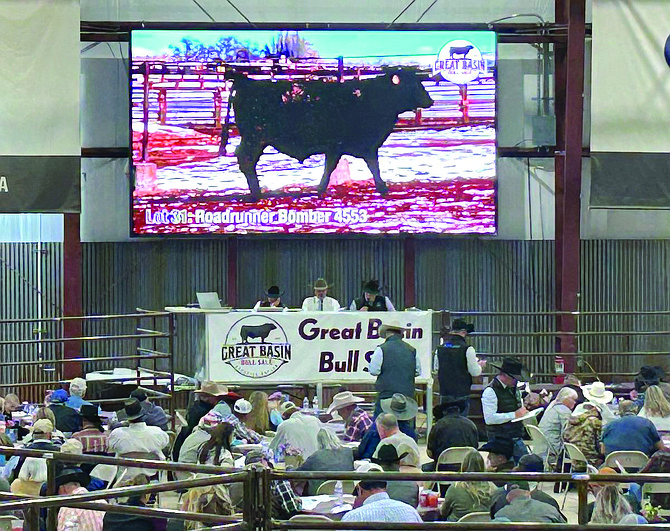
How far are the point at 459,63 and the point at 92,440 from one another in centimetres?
917

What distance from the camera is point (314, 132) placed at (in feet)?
57.5

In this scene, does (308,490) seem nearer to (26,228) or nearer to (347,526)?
(347,526)

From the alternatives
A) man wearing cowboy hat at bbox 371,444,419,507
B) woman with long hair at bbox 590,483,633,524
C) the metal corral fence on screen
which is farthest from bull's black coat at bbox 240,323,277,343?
the metal corral fence on screen

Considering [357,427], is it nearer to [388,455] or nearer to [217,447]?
[217,447]

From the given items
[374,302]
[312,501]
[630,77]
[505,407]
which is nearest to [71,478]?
[312,501]

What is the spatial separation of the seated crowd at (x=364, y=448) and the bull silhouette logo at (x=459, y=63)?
593 cm

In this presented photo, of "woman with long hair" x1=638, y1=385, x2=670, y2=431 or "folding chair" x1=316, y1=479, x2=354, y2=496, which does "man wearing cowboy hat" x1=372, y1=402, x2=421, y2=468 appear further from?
"woman with long hair" x1=638, y1=385, x2=670, y2=431

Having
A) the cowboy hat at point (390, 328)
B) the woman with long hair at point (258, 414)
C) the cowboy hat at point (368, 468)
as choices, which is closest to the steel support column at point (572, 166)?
the cowboy hat at point (390, 328)

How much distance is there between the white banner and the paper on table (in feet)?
16.6

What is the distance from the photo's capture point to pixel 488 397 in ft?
34.6

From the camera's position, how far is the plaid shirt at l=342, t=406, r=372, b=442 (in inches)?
430

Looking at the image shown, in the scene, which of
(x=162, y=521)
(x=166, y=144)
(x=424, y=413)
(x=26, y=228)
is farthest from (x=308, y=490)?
(x=26, y=228)

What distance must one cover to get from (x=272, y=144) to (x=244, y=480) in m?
12.6

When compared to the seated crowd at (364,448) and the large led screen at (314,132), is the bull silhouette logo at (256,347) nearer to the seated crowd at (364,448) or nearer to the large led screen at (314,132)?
the seated crowd at (364,448)
